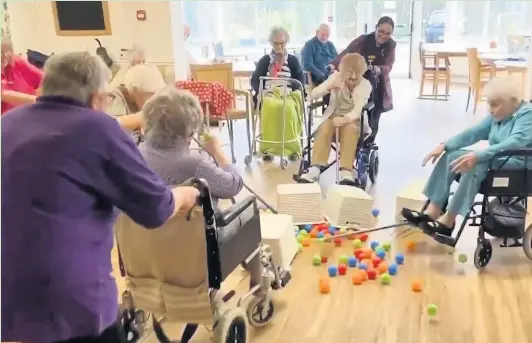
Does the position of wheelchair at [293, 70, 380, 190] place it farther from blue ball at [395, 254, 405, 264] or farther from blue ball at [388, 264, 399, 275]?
blue ball at [388, 264, 399, 275]

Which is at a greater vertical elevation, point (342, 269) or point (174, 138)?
point (174, 138)

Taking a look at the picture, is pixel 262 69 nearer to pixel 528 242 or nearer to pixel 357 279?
pixel 357 279

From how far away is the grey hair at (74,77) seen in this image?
1.53m

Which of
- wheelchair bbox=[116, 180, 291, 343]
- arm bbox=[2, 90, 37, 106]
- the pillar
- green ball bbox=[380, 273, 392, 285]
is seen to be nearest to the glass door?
the pillar

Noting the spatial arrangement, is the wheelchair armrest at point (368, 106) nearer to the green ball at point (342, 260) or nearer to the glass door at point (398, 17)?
the green ball at point (342, 260)

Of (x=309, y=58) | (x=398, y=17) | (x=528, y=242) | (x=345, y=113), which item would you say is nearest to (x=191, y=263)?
(x=528, y=242)

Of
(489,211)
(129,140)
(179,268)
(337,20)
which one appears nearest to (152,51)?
(489,211)

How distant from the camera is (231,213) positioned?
218 cm

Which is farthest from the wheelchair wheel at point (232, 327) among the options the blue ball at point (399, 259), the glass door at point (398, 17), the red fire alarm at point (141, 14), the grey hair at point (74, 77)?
the glass door at point (398, 17)

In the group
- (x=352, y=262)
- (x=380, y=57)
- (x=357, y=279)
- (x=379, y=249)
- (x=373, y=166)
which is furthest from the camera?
(x=380, y=57)

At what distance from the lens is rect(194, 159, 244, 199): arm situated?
2170mm

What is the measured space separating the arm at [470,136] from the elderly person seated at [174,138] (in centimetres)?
175

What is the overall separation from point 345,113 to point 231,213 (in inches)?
98.8

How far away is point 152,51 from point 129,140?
4.94 meters
